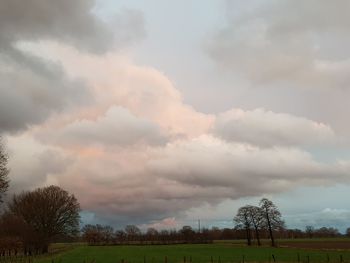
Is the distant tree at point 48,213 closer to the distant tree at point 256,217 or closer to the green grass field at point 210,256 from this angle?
the green grass field at point 210,256

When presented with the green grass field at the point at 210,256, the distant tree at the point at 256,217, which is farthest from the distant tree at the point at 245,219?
the green grass field at the point at 210,256

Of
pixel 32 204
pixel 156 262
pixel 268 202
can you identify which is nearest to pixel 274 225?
pixel 268 202

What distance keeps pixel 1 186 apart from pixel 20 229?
53988 mm

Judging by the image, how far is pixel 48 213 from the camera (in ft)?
364

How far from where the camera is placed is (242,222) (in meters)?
146

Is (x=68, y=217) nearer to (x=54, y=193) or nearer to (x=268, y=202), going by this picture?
(x=54, y=193)

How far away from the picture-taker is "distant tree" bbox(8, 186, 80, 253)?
110 metres

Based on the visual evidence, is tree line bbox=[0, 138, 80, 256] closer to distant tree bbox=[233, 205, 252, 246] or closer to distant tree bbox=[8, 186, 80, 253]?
distant tree bbox=[8, 186, 80, 253]

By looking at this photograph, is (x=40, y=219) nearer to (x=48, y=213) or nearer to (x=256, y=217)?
(x=48, y=213)

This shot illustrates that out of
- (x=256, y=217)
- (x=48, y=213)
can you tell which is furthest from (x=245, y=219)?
(x=48, y=213)

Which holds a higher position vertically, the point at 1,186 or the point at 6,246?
the point at 1,186

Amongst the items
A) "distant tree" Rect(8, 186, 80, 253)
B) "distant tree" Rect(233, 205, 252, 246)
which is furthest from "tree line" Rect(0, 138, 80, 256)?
"distant tree" Rect(233, 205, 252, 246)

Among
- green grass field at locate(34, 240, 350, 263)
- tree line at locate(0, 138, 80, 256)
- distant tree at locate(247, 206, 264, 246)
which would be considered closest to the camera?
green grass field at locate(34, 240, 350, 263)

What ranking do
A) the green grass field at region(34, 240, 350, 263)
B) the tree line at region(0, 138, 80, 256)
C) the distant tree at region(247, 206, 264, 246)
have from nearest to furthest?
the green grass field at region(34, 240, 350, 263), the tree line at region(0, 138, 80, 256), the distant tree at region(247, 206, 264, 246)
